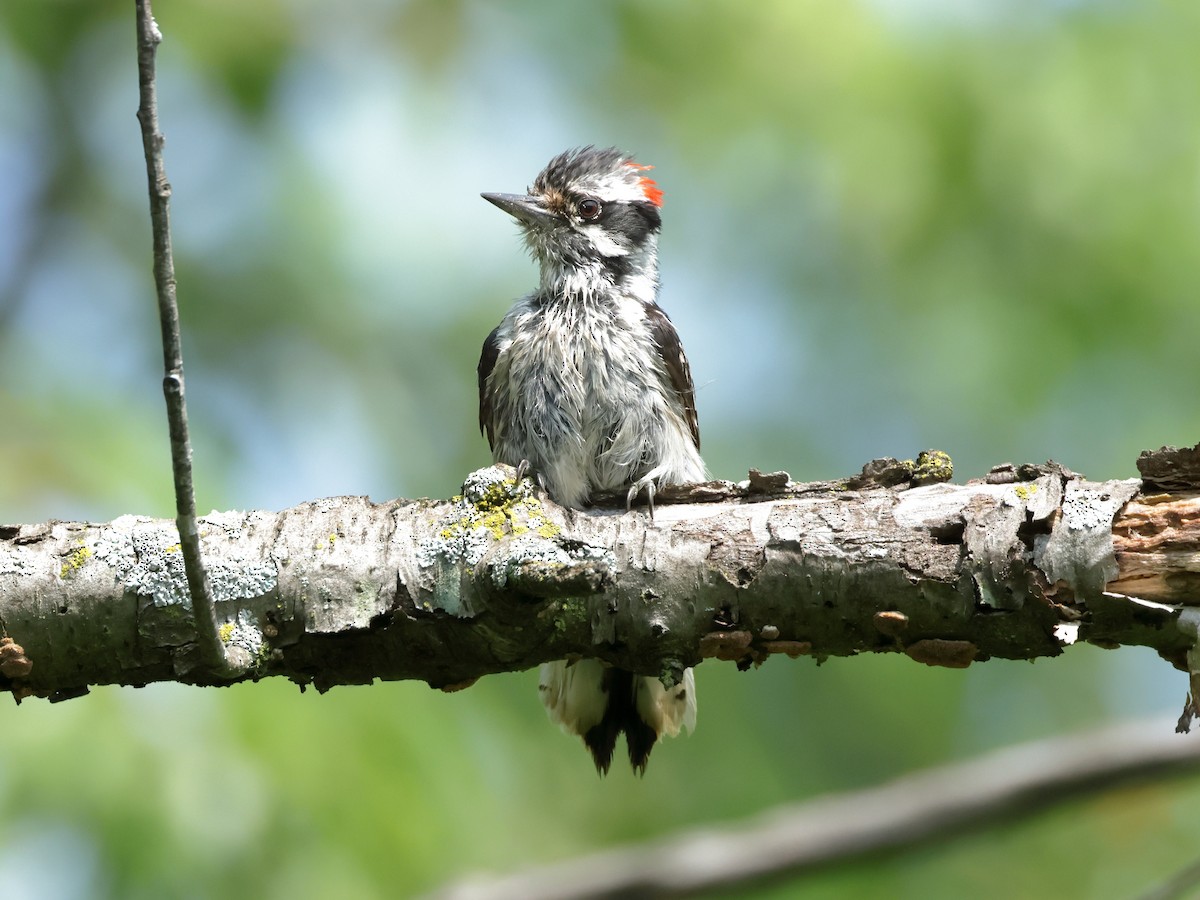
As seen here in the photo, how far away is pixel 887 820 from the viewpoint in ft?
14.5

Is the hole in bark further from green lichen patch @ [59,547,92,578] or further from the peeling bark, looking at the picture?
green lichen patch @ [59,547,92,578]

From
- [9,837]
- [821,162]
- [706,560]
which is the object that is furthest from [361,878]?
[821,162]

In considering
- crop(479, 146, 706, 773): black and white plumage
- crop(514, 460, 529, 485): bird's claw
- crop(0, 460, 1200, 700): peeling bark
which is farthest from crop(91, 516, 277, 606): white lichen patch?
crop(479, 146, 706, 773): black and white plumage

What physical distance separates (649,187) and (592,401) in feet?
6.01

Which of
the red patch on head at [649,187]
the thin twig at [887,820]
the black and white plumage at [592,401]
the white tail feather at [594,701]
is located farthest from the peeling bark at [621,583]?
the red patch on head at [649,187]

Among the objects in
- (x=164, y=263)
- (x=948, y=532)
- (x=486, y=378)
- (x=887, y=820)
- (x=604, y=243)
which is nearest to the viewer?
(x=164, y=263)

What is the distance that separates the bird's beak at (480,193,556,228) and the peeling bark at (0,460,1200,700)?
2556 millimetres

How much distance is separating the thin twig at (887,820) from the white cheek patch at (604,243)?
2866 mm

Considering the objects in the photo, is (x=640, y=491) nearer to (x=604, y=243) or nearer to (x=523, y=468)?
(x=523, y=468)

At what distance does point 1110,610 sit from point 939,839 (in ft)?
4.99

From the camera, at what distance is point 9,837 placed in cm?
408

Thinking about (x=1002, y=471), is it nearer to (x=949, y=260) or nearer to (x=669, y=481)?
(x=669, y=481)

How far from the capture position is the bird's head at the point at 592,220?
5.95 meters

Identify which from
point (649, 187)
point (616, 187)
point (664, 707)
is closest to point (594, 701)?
point (664, 707)
